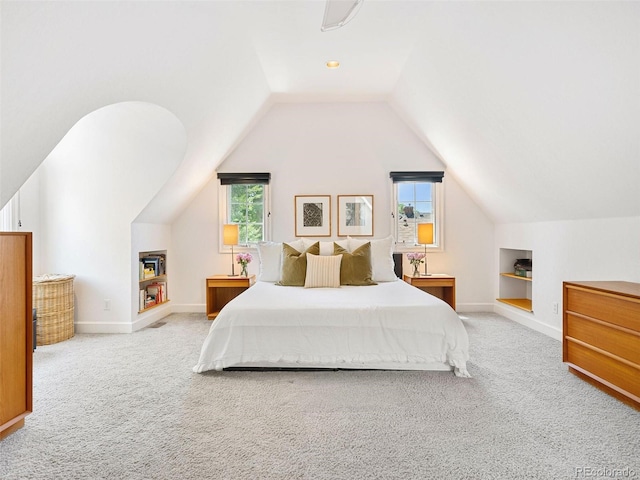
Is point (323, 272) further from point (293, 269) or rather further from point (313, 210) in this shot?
point (313, 210)

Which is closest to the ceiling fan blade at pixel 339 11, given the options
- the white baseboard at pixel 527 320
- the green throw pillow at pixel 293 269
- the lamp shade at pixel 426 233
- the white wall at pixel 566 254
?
the green throw pillow at pixel 293 269

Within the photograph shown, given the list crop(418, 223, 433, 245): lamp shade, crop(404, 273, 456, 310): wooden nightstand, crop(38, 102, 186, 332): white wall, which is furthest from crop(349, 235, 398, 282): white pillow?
crop(38, 102, 186, 332): white wall

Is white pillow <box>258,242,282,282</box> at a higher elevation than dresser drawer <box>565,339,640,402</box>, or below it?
higher

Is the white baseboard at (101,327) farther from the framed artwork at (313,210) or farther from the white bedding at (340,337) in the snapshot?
the framed artwork at (313,210)

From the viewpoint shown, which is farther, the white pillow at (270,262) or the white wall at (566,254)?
the white pillow at (270,262)

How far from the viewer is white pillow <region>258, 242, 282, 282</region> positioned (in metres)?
4.40

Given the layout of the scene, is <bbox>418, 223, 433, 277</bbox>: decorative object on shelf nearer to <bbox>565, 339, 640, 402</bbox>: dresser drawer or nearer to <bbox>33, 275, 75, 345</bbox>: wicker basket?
<bbox>565, 339, 640, 402</bbox>: dresser drawer

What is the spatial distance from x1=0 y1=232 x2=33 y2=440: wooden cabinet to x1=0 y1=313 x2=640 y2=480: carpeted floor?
0.15m

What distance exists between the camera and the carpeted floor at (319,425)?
1.76m

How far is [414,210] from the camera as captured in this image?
5285 millimetres

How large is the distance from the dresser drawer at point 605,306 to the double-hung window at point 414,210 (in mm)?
2407

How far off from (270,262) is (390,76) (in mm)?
2520

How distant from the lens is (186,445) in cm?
195

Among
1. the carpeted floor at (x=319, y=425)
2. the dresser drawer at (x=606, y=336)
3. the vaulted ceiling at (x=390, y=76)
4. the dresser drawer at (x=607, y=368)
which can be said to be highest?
the vaulted ceiling at (x=390, y=76)
